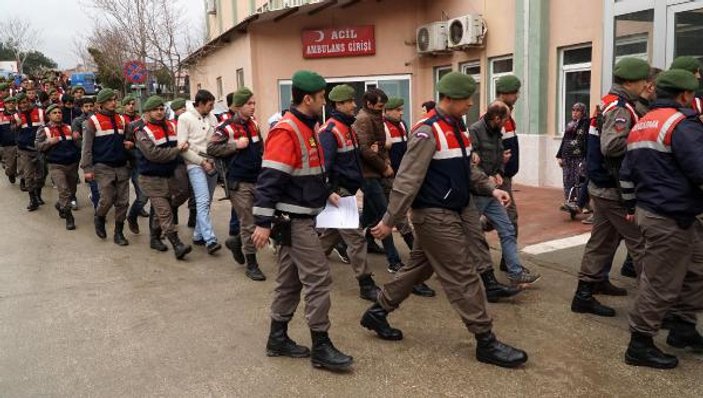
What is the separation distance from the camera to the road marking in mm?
6816

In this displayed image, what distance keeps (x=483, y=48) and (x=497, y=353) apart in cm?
935

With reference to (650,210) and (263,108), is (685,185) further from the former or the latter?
(263,108)

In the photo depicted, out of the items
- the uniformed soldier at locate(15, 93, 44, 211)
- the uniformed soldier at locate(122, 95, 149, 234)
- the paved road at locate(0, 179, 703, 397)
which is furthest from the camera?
the uniformed soldier at locate(15, 93, 44, 211)

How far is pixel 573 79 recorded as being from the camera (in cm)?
1054

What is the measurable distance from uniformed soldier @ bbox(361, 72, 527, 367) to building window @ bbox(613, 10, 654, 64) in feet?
18.7

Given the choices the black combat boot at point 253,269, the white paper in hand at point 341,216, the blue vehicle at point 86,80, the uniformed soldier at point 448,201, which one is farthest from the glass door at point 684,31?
the blue vehicle at point 86,80

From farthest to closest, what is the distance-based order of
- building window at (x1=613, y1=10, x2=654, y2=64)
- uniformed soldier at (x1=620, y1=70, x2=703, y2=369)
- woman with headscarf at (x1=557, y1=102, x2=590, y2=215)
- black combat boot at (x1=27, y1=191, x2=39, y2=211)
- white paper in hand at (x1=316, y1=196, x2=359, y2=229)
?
black combat boot at (x1=27, y1=191, x2=39, y2=211) < building window at (x1=613, y1=10, x2=654, y2=64) < woman with headscarf at (x1=557, y1=102, x2=590, y2=215) < white paper in hand at (x1=316, y1=196, x2=359, y2=229) < uniformed soldier at (x1=620, y1=70, x2=703, y2=369)

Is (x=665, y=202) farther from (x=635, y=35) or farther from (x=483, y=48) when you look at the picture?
(x=483, y=48)

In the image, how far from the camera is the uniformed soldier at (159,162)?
23.2 ft

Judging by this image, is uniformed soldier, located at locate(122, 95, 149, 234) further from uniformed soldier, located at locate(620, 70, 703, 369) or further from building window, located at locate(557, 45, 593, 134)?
building window, located at locate(557, 45, 593, 134)

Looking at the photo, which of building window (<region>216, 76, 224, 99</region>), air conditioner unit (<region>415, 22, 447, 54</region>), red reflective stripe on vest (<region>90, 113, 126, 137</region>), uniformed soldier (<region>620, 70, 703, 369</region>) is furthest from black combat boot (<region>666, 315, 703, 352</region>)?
building window (<region>216, 76, 224, 99</region>)

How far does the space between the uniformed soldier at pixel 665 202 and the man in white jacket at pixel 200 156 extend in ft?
15.7

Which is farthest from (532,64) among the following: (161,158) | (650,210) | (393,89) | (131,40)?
(131,40)

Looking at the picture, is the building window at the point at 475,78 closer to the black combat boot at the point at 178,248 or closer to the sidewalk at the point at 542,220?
the sidewalk at the point at 542,220
